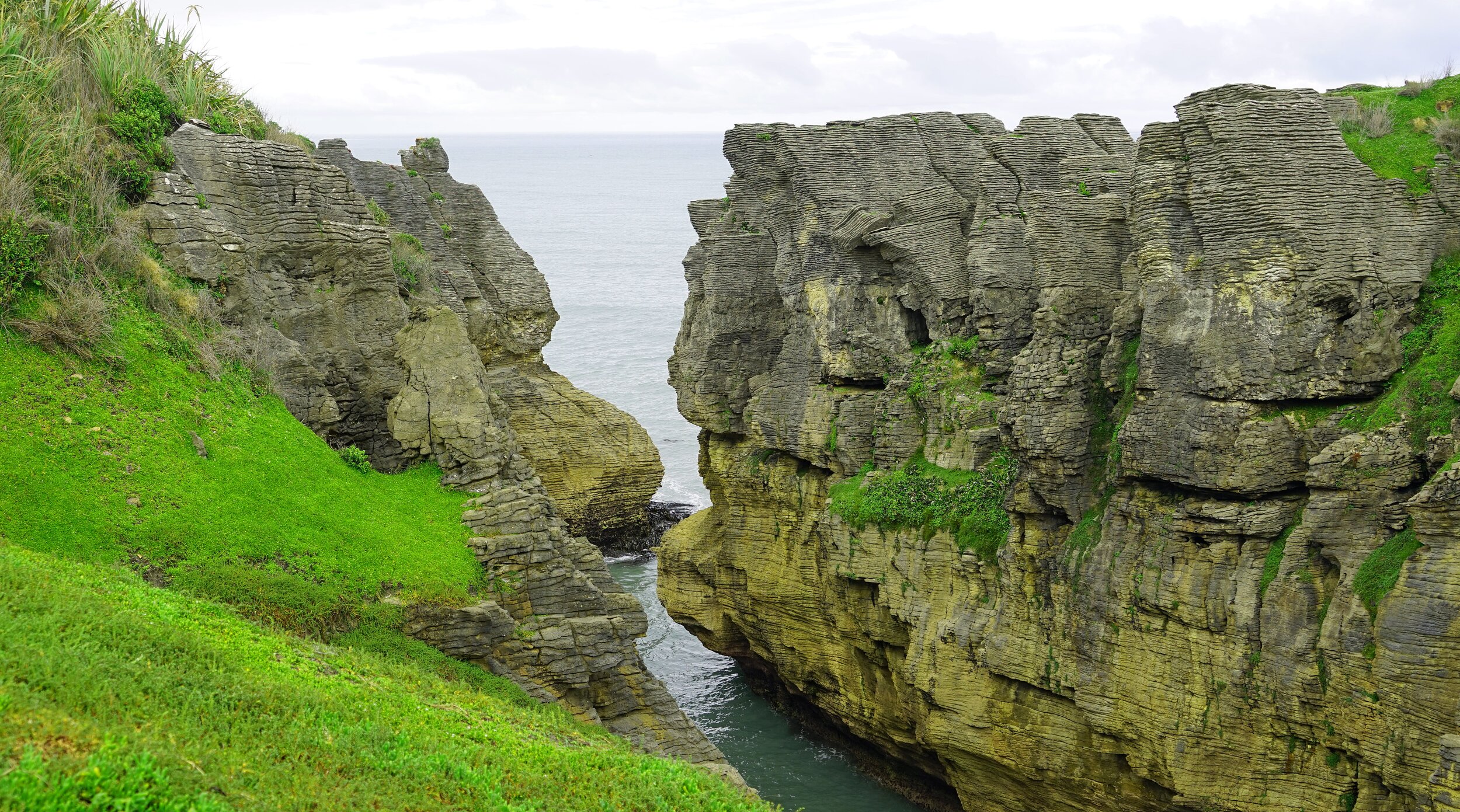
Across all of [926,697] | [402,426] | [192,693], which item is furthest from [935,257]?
[192,693]

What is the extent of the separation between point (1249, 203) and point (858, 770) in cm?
1575

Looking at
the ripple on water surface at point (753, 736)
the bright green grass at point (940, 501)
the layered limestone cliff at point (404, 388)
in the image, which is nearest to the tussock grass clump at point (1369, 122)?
the bright green grass at point (940, 501)

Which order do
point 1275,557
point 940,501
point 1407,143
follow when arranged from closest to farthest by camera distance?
1. point 1275,557
2. point 1407,143
3. point 940,501

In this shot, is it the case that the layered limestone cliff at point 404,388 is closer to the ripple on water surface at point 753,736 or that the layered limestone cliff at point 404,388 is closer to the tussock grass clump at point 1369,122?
the ripple on water surface at point 753,736

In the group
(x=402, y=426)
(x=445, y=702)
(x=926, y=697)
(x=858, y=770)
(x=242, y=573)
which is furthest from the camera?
(x=858, y=770)

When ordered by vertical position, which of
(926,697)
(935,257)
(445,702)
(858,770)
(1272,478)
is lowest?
(858,770)

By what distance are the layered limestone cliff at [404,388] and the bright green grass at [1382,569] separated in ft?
33.2

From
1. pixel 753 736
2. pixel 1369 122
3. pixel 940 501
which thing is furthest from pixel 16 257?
pixel 1369 122

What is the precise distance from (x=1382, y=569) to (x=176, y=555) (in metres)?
17.7

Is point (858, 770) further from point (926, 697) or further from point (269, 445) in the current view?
point (269, 445)

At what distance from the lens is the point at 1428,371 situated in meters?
19.4

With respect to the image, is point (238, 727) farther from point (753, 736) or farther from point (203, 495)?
point (753, 736)

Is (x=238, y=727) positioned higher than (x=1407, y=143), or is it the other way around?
(x=1407, y=143)

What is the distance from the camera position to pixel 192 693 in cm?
1296
